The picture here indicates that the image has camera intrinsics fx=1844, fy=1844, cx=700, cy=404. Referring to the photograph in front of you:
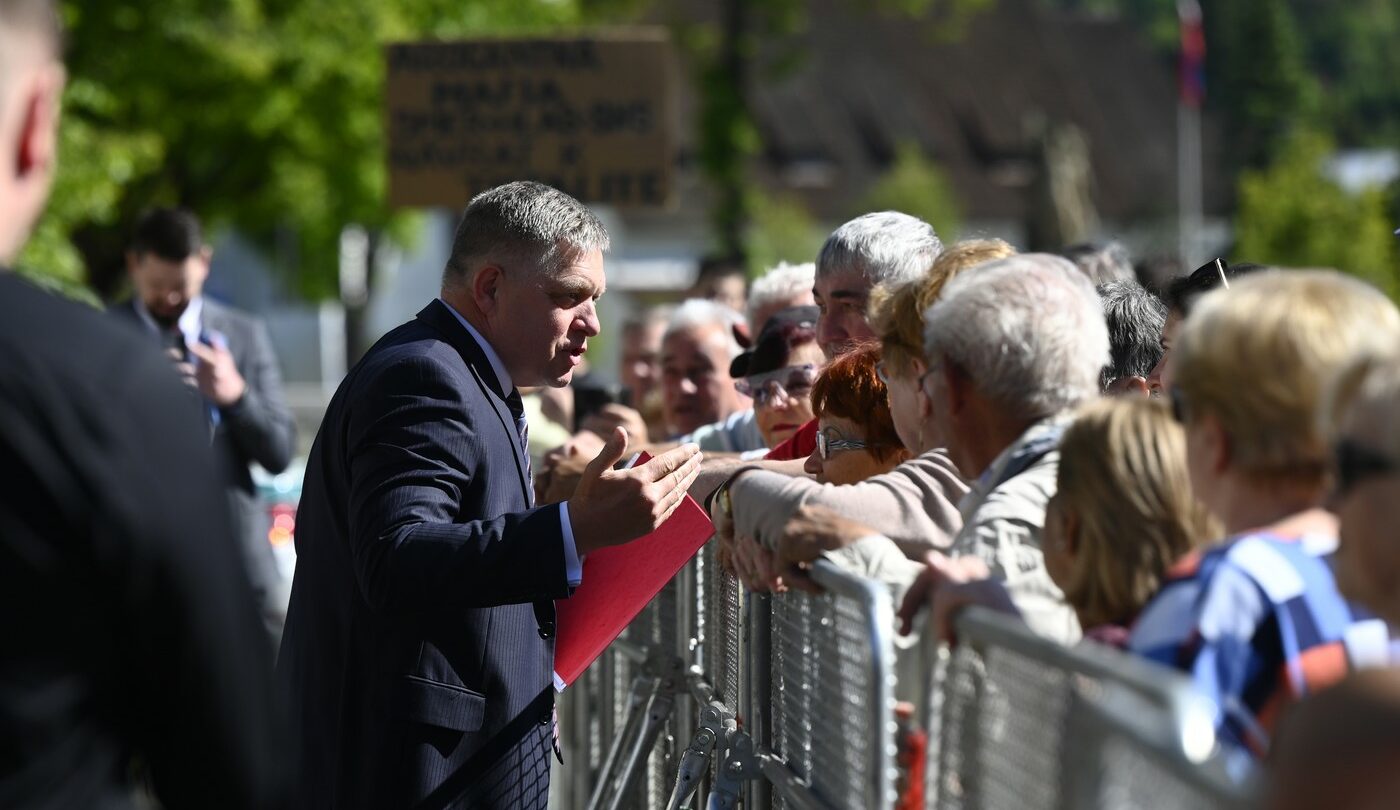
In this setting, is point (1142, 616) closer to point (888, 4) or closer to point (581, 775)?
point (581, 775)

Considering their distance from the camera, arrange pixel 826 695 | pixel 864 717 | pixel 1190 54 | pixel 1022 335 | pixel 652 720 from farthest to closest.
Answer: pixel 1190 54 < pixel 652 720 < pixel 826 695 < pixel 1022 335 < pixel 864 717

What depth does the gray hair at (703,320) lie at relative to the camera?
6824 millimetres

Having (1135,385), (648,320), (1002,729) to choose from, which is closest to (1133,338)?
(1135,385)

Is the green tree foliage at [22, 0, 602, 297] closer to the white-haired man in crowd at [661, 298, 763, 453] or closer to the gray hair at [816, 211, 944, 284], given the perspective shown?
the white-haired man in crowd at [661, 298, 763, 453]

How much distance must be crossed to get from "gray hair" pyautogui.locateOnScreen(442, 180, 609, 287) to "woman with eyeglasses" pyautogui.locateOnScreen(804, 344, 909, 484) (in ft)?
2.03

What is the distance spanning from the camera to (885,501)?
345cm

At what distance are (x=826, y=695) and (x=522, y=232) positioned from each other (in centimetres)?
129

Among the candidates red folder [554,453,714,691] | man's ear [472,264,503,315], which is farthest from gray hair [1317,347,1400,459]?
man's ear [472,264,503,315]

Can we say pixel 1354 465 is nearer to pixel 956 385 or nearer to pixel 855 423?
pixel 956 385

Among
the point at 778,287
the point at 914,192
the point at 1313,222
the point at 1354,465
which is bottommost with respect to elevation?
the point at 1313,222

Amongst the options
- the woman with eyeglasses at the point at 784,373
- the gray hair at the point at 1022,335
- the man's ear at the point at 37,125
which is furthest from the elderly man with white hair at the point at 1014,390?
the woman with eyeglasses at the point at 784,373

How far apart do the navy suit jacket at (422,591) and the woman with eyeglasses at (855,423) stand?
2.27 ft

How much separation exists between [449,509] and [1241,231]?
52.0 m

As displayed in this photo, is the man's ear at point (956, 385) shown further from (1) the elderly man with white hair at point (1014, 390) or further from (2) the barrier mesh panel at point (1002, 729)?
(2) the barrier mesh panel at point (1002, 729)
